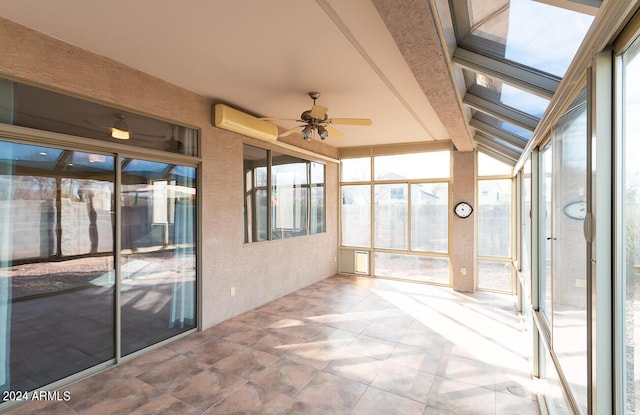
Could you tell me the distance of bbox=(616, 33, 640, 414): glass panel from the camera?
98 cm

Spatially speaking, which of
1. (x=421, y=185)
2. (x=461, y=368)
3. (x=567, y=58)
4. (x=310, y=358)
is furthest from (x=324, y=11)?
(x=421, y=185)

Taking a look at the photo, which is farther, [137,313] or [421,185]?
[421,185]

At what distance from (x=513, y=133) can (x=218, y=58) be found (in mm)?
3293

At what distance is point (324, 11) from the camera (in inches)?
85.6

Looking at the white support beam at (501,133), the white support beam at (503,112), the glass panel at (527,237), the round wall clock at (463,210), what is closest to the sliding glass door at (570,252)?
the white support beam at (503,112)

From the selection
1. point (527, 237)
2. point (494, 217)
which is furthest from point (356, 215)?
point (527, 237)

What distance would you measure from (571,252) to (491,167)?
4.76 metres

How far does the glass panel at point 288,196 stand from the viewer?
5348 mm

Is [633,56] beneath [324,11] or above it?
beneath

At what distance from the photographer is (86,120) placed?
2.85m

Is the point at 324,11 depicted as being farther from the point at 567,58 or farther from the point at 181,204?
the point at 181,204

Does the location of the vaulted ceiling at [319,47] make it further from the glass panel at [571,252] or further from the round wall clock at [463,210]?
the round wall clock at [463,210]

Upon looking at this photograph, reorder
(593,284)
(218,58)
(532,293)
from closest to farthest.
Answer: (593,284) < (532,293) < (218,58)

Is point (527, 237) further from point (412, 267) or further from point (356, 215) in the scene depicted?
point (356, 215)
